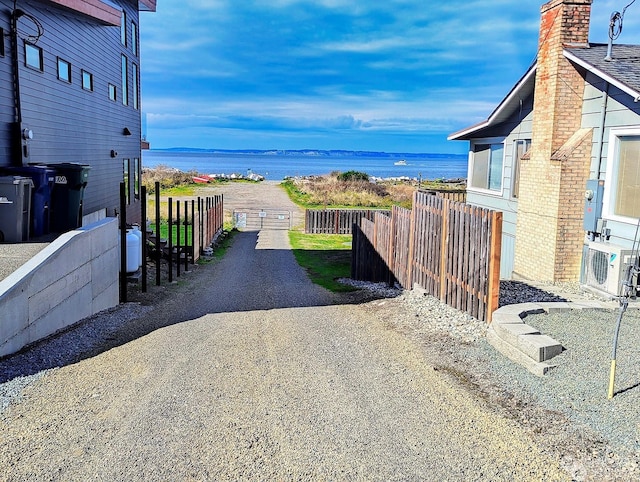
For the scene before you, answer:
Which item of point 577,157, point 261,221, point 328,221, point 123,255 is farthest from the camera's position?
point 261,221

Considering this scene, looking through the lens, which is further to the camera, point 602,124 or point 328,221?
point 328,221

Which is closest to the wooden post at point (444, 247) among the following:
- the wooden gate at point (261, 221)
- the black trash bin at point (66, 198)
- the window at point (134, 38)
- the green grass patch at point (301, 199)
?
the black trash bin at point (66, 198)

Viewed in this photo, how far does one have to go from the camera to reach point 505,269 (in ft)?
49.0

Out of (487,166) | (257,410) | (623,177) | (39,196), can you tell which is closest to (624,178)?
(623,177)

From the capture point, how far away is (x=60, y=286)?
795cm

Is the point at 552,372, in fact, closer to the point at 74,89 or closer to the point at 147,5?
the point at 74,89

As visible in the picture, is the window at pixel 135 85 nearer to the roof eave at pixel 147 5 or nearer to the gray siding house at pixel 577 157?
the roof eave at pixel 147 5

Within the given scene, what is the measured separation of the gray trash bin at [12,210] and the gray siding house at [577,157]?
975cm

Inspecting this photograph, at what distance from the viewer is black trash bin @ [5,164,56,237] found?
33.0 feet

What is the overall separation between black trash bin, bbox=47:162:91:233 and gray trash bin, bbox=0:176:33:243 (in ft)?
3.80

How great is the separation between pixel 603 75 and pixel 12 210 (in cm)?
1019

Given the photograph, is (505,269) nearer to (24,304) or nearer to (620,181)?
(620,181)

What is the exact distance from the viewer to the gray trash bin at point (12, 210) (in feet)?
30.7

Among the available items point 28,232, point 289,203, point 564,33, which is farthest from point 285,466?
point 289,203
